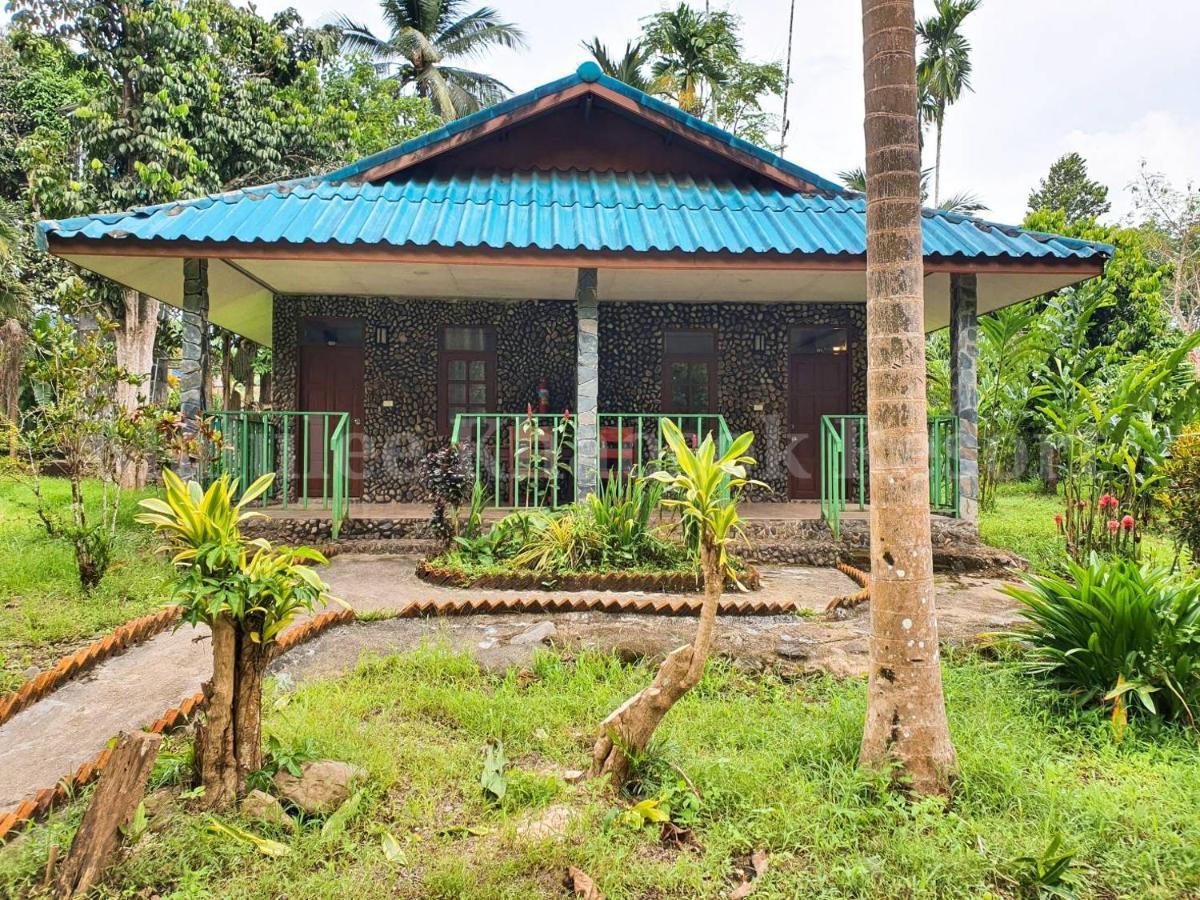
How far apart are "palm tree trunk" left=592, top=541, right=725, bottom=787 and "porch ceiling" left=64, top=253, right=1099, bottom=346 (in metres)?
4.46

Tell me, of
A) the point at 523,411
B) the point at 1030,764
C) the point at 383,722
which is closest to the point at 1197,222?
the point at 523,411

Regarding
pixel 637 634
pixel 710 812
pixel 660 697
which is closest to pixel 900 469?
pixel 660 697

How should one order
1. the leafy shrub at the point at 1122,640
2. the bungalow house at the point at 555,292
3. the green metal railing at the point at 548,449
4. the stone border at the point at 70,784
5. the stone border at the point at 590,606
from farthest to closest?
the green metal railing at the point at 548,449 < the bungalow house at the point at 555,292 < the stone border at the point at 590,606 < the leafy shrub at the point at 1122,640 < the stone border at the point at 70,784

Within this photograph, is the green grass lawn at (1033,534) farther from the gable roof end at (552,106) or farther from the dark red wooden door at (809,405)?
the gable roof end at (552,106)

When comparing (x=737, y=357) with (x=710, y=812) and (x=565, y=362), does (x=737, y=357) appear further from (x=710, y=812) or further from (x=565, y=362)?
(x=710, y=812)

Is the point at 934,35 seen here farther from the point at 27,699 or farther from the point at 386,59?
the point at 27,699

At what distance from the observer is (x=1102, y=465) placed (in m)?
6.20

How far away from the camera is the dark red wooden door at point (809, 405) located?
9500 mm

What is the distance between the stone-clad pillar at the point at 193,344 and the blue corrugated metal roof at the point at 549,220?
1.69 ft

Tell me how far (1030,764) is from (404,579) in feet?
14.9

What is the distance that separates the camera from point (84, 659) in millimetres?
3787

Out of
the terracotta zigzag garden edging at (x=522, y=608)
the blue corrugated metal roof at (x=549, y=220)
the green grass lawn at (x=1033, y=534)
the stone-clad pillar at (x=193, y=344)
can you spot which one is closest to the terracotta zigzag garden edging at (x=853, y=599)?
the terracotta zigzag garden edging at (x=522, y=608)

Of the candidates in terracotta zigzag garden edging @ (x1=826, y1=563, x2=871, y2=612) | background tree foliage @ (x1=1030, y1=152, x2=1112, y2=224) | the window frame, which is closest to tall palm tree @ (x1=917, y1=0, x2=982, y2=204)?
background tree foliage @ (x1=1030, y1=152, x2=1112, y2=224)

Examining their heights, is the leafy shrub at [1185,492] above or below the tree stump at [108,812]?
Result: above
